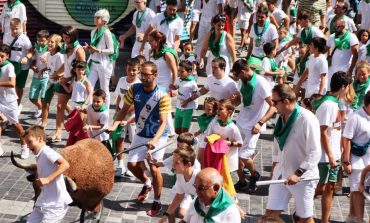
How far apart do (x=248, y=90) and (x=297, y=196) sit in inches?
89.3

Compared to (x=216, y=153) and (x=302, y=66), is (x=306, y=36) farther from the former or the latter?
(x=216, y=153)

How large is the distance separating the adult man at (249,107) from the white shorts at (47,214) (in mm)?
2826

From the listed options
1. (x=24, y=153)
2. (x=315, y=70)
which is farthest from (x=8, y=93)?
(x=315, y=70)

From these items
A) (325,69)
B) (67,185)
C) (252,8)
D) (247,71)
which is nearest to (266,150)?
(325,69)

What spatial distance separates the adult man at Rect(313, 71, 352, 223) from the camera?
24.2 ft

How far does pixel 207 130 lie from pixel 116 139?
5.24ft

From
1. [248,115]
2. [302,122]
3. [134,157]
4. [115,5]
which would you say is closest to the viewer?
[302,122]

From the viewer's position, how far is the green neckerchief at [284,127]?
257 inches

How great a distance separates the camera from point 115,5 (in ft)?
53.4

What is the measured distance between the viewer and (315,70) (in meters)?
10.4

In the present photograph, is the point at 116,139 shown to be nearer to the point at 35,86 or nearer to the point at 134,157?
the point at 134,157

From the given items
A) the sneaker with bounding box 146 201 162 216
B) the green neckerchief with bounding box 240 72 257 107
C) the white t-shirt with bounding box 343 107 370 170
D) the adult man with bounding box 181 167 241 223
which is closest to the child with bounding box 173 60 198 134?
the green neckerchief with bounding box 240 72 257 107

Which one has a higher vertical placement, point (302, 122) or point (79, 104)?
point (302, 122)

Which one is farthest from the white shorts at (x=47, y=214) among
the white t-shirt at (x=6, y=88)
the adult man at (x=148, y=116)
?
the white t-shirt at (x=6, y=88)
